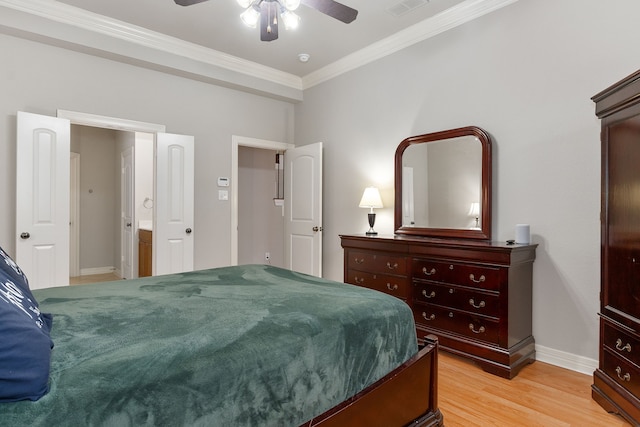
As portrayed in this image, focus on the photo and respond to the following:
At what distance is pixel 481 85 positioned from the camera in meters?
3.23

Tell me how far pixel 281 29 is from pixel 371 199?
6.39 ft

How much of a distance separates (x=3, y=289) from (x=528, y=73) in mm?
3452

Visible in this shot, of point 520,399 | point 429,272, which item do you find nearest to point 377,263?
point 429,272

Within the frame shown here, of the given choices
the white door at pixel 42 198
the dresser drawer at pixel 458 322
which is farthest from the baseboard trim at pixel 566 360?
the white door at pixel 42 198

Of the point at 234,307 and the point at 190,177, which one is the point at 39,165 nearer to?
the point at 190,177

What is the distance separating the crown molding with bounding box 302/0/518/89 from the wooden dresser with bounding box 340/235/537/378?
2.02m

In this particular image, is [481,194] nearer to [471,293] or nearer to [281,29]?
[471,293]

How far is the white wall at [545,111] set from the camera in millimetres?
2611

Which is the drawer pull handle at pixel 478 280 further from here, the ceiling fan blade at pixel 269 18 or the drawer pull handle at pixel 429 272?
the ceiling fan blade at pixel 269 18

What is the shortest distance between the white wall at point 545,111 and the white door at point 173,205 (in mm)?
2432

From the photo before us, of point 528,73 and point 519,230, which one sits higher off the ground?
point 528,73

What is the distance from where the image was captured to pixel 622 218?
6.79ft

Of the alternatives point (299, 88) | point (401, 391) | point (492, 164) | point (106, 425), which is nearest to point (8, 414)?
point (106, 425)

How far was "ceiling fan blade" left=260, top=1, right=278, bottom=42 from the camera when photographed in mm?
2322
